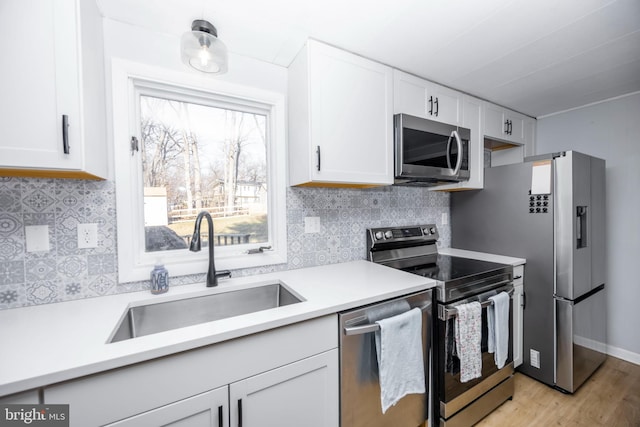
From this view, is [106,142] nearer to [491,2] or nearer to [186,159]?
[186,159]

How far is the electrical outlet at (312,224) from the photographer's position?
5.70ft

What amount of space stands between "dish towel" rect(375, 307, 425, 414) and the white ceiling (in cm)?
148

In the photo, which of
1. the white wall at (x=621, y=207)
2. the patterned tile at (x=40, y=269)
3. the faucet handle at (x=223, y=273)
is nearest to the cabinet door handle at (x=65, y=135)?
the patterned tile at (x=40, y=269)

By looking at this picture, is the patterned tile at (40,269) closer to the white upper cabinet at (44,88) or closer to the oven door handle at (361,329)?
the white upper cabinet at (44,88)

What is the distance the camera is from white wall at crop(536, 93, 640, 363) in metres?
2.12

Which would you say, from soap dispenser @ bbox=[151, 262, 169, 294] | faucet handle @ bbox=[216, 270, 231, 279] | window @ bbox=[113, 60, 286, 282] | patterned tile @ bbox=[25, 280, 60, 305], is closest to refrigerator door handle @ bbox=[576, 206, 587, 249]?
window @ bbox=[113, 60, 286, 282]

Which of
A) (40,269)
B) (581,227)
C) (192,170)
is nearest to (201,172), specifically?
(192,170)

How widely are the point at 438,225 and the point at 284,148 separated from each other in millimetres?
1657

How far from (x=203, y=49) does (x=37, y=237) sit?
110 centimetres

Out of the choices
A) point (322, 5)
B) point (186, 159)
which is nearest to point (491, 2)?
point (322, 5)

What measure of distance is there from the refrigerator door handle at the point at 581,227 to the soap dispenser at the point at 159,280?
2.62 meters

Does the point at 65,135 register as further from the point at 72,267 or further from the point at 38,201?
the point at 72,267

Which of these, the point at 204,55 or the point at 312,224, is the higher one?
the point at 204,55

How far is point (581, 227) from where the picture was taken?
1.82 m
